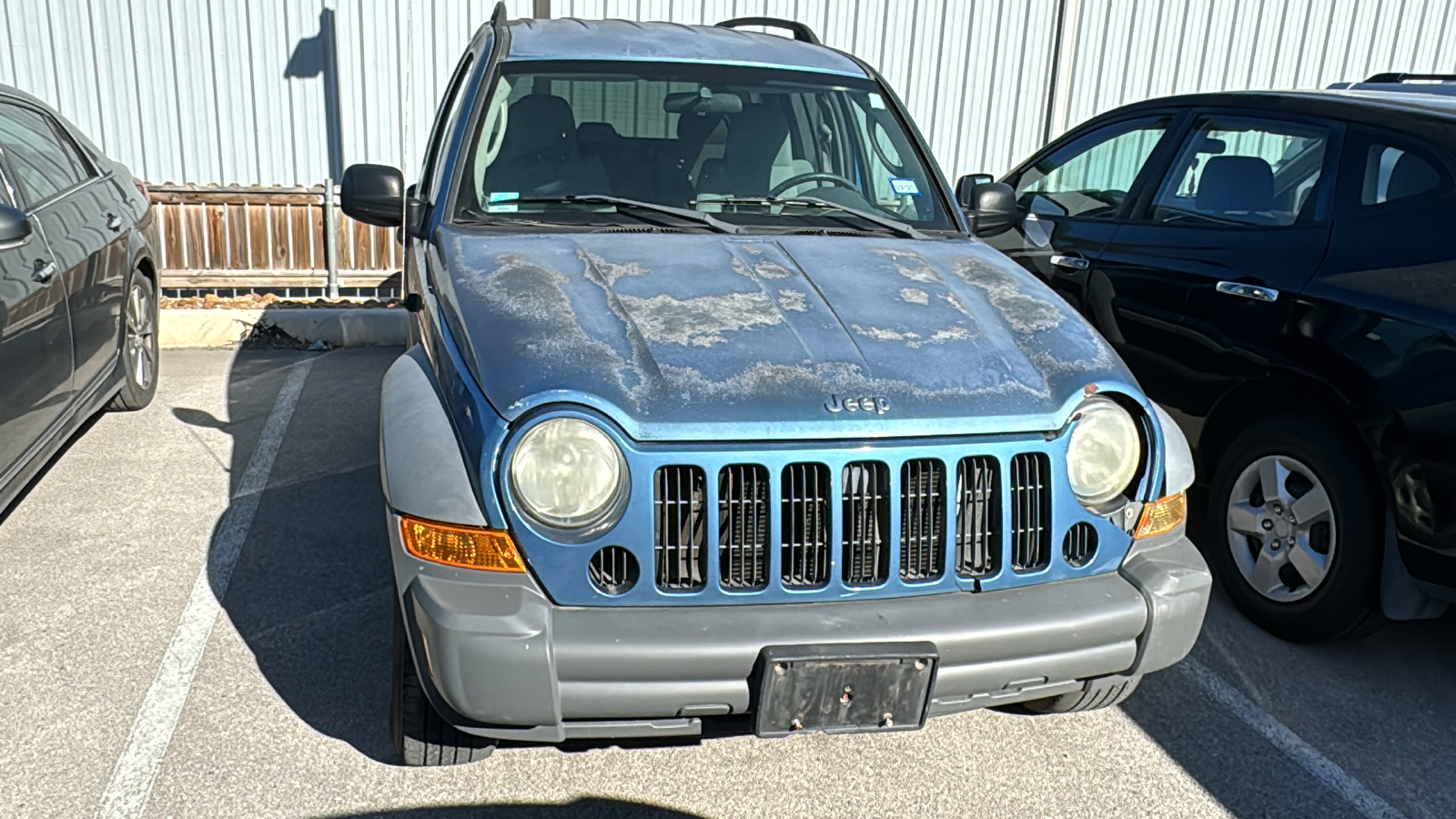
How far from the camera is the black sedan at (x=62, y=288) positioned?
13.2ft

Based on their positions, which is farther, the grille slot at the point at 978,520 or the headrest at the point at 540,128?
the headrest at the point at 540,128

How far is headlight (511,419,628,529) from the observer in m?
2.52

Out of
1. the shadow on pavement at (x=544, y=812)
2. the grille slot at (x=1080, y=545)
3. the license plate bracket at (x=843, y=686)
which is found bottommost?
the shadow on pavement at (x=544, y=812)

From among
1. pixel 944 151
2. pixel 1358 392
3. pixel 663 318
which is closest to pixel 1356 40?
pixel 944 151

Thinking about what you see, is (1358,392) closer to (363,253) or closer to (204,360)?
(204,360)

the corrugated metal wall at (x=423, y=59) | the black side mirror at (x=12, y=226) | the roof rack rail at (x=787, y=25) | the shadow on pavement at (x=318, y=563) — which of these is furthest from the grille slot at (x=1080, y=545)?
the corrugated metal wall at (x=423, y=59)


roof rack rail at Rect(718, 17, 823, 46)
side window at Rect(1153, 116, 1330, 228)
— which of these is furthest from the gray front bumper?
roof rack rail at Rect(718, 17, 823, 46)

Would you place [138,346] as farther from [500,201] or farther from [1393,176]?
[1393,176]

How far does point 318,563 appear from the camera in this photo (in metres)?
4.32

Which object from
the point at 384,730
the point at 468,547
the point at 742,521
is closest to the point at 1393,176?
the point at 742,521

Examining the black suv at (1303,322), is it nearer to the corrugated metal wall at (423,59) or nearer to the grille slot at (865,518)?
the grille slot at (865,518)

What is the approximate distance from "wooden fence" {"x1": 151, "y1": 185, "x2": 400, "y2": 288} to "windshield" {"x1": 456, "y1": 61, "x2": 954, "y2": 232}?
5.03 meters

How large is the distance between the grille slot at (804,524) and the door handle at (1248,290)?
2260mm

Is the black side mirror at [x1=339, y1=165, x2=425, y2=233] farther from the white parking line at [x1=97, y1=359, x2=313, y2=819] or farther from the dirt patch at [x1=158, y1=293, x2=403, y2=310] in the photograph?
the dirt patch at [x1=158, y1=293, x2=403, y2=310]
